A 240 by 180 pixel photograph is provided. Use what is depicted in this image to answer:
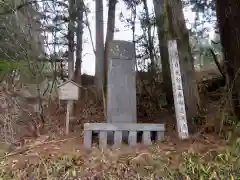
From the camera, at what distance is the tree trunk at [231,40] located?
5.31 metres

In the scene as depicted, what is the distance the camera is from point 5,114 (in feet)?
19.0

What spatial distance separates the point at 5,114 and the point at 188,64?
3446mm

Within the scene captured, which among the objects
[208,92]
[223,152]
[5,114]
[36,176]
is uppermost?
[208,92]

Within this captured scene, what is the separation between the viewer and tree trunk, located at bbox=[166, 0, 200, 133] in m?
5.38

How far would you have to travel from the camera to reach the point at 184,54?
555 cm

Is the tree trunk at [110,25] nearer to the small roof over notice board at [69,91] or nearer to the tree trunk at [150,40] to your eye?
the tree trunk at [150,40]

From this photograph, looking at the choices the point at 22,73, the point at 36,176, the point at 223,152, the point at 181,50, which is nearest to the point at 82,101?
the point at 22,73

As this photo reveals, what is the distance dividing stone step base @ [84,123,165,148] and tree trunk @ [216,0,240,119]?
149cm

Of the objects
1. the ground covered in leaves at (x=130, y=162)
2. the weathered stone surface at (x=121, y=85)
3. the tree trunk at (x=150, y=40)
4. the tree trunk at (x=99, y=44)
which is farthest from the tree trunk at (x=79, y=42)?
the ground covered in leaves at (x=130, y=162)

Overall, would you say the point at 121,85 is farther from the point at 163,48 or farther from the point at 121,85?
the point at 163,48

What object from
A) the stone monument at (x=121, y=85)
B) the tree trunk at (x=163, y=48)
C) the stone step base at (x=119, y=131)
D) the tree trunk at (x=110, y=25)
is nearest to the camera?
the stone step base at (x=119, y=131)

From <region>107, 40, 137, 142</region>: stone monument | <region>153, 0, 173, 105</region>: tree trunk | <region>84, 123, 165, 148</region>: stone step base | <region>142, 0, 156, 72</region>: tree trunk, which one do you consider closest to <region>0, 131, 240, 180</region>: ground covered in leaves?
<region>84, 123, 165, 148</region>: stone step base

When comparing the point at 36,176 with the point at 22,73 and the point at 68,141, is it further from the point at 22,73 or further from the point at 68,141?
the point at 22,73

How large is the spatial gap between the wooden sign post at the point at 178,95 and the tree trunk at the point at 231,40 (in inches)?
38.7
